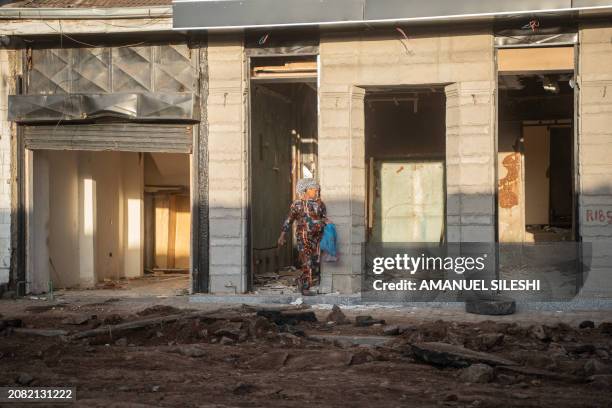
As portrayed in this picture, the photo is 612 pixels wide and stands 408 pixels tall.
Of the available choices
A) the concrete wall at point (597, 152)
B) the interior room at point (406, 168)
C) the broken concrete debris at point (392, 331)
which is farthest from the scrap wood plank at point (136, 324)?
the interior room at point (406, 168)

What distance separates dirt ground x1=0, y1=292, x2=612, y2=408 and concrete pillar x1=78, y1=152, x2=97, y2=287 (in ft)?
17.0

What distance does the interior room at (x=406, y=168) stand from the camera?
755 inches

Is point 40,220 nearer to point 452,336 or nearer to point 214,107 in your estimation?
point 214,107

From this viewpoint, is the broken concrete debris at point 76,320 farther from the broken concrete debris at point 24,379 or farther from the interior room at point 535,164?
the interior room at point 535,164

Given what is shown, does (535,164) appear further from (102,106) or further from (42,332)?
(42,332)

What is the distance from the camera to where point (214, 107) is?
1546 cm

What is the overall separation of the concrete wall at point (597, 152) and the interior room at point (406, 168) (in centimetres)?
498

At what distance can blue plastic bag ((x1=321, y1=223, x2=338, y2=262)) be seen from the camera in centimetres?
1483

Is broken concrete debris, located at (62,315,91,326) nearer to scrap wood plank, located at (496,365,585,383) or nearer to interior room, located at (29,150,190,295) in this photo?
interior room, located at (29,150,190,295)

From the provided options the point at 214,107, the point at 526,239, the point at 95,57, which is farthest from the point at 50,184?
the point at 526,239

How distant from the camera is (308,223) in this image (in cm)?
1487

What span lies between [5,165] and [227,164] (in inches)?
155

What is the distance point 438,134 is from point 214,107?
19.6ft

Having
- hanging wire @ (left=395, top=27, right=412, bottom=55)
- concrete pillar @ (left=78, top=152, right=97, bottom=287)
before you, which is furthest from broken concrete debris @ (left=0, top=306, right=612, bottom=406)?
concrete pillar @ (left=78, top=152, right=97, bottom=287)
